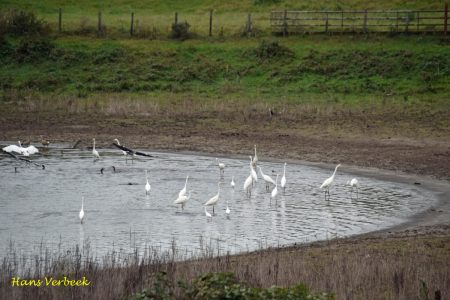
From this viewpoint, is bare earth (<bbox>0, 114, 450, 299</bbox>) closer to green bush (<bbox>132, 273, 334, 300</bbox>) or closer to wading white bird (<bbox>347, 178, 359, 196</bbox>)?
green bush (<bbox>132, 273, 334, 300</bbox>)

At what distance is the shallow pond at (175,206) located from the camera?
15617 millimetres

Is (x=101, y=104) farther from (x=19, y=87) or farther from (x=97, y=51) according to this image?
(x=97, y=51)

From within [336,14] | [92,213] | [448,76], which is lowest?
[92,213]

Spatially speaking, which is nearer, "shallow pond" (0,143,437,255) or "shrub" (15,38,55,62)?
"shallow pond" (0,143,437,255)

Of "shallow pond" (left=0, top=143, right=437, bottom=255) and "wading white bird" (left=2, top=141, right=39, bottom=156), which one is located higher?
"wading white bird" (left=2, top=141, right=39, bottom=156)

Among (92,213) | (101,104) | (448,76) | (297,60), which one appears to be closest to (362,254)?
(92,213)

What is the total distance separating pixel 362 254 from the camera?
1319cm

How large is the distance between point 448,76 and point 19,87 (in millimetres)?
20913

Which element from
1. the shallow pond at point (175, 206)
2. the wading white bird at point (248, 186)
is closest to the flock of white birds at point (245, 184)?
the wading white bird at point (248, 186)

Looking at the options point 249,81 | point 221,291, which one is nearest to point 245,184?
point 221,291

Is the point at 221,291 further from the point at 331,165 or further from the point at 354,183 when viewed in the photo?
the point at 331,165

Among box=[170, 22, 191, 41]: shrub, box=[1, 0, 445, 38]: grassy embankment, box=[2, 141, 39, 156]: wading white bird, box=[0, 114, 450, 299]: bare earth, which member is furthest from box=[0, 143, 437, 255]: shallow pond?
box=[1, 0, 445, 38]: grassy embankment

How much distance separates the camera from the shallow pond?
15.6 m

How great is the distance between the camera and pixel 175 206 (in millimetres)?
19016
